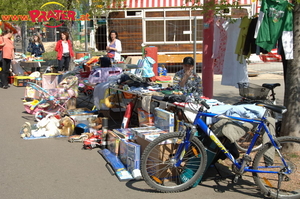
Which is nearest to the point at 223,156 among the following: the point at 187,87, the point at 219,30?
the point at 187,87

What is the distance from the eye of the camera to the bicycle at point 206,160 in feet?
15.6

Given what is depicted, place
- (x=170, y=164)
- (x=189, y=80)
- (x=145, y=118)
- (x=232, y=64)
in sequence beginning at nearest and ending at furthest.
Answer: (x=170, y=164), (x=145, y=118), (x=189, y=80), (x=232, y=64)

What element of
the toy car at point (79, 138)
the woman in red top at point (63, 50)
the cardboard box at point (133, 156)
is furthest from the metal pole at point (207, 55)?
the woman in red top at point (63, 50)

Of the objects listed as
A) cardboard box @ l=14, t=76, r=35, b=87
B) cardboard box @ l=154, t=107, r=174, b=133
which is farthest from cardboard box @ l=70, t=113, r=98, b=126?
cardboard box @ l=14, t=76, r=35, b=87

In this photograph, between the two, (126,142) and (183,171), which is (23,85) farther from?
(183,171)

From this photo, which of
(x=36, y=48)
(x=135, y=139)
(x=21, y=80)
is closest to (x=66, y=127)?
(x=135, y=139)

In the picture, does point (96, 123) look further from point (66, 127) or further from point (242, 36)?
point (242, 36)

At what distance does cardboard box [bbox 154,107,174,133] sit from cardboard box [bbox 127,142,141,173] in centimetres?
62

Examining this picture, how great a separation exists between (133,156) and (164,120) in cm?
80

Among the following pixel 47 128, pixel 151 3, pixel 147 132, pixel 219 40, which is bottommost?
pixel 47 128

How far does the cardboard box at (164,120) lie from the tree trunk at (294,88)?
5.95ft

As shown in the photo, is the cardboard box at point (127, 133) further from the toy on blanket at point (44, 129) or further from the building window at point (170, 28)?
the building window at point (170, 28)

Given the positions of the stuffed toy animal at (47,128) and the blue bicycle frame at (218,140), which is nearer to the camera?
the blue bicycle frame at (218,140)

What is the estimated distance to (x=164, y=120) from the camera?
19.6ft
